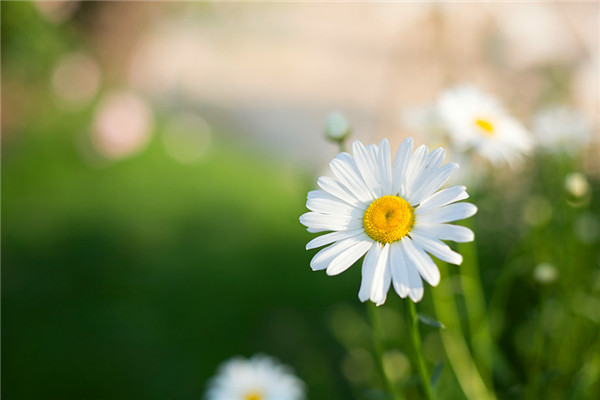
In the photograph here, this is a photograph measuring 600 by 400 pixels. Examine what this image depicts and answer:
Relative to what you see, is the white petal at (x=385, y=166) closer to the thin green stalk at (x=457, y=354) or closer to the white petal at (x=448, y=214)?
the white petal at (x=448, y=214)

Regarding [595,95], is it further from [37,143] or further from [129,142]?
[37,143]

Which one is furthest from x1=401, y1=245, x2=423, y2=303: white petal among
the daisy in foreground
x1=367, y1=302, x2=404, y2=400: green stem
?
x1=367, y1=302, x2=404, y2=400: green stem

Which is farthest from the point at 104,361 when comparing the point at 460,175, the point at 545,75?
the point at 545,75

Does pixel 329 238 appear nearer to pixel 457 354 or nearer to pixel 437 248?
pixel 437 248

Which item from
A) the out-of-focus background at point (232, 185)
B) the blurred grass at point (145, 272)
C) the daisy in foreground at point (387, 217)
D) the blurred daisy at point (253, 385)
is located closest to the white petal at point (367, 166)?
the daisy in foreground at point (387, 217)

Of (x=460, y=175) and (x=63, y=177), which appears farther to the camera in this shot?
(x=63, y=177)

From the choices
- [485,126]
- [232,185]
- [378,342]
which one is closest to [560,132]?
[485,126]
